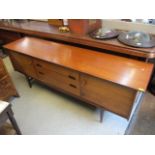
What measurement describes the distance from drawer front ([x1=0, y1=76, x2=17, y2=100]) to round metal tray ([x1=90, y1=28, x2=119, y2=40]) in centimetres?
122

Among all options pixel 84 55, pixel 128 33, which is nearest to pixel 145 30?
pixel 128 33

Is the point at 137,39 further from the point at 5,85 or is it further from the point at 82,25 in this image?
the point at 5,85

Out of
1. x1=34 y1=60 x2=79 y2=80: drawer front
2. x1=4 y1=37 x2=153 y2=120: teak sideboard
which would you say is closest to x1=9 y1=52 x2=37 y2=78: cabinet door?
x1=4 y1=37 x2=153 y2=120: teak sideboard

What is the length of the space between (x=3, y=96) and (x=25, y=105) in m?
0.29

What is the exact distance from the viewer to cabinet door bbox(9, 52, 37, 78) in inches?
72.3

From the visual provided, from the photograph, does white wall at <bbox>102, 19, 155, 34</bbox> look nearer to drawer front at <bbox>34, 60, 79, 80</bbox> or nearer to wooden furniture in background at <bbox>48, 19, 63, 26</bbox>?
wooden furniture in background at <bbox>48, 19, 63, 26</bbox>

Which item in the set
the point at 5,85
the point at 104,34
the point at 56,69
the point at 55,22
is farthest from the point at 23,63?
the point at 104,34

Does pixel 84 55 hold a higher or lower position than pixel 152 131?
higher

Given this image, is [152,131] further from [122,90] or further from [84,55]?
[84,55]

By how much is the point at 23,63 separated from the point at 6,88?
0.38 m

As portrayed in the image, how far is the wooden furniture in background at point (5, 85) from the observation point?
1780 mm

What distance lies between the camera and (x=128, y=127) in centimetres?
160

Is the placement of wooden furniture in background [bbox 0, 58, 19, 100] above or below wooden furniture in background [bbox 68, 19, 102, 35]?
below
